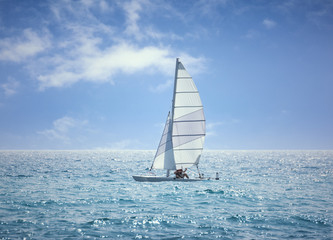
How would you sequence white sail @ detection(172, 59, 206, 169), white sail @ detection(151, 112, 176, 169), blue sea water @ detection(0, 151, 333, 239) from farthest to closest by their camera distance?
white sail @ detection(151, 112, 176, 169)
white sail @ detection(172, 59, 206, 169)
blue sea water @ detection(0, 151, 333, 239)

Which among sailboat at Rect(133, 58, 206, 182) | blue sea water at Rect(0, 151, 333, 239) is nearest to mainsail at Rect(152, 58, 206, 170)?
sailboat at Rect(133, 58, 206, 182)

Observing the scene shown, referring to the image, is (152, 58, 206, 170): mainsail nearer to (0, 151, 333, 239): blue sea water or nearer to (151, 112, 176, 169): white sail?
(151, 112, 176, 169): white sail

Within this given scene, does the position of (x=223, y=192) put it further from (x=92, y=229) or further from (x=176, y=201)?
(x=92, y=229)

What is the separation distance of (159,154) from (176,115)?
5.76m

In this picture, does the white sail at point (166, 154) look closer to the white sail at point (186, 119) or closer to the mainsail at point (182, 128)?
the mainsail at point (182, 128)

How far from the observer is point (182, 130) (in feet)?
113

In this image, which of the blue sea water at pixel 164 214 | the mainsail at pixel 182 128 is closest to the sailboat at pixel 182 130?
the mainsail at pixel 182 128

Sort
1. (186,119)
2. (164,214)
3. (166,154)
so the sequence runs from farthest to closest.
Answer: (166,154) < (186,119) < (164,214)

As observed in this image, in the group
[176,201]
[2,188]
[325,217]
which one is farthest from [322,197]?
[2,188]

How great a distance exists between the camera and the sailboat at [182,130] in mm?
34000

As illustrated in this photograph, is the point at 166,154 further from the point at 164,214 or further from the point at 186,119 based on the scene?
the point at 164,214

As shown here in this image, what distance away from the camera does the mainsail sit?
34.0 m

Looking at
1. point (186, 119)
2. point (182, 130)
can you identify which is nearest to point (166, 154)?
point (182, 130)

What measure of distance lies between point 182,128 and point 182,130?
270 millimetres
